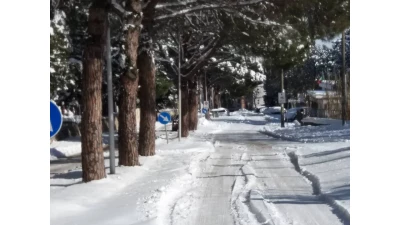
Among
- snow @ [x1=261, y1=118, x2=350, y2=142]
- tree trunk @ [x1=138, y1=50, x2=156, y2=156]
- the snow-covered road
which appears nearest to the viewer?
the snow-covered road

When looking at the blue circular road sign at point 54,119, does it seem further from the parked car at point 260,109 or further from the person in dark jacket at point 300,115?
the parked car at point 260,109

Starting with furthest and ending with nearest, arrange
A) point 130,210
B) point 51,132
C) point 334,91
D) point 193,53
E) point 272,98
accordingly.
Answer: point 272,98 → point 334,91 → point 193,53 → point 130,210 → point 51,132

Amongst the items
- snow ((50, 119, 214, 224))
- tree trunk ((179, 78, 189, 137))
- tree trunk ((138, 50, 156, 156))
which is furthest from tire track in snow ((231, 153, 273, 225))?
tree trunk ((179, 78, 189, 137))

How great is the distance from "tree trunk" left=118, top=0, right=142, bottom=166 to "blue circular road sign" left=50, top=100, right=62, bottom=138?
870cm

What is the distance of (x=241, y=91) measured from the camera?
5097 centimetres

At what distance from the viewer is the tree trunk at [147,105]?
1927 centimetres

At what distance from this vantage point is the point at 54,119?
7.30 meters

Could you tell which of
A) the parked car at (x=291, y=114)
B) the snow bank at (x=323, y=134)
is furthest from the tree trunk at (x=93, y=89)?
the parked car at (x=291, y=114)

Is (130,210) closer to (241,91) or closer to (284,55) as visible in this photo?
(284,55)

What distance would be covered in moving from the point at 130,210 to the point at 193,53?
24.1 meters

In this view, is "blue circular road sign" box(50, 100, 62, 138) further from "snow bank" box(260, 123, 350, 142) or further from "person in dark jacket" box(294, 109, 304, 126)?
"person in dark jacket" box(294, 109, 304, 126)

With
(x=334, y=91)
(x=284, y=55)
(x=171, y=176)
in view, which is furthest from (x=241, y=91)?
(x=171, y=176)

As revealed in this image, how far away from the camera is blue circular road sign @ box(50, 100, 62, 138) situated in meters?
7.26

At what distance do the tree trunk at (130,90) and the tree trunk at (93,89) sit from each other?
267 cm
